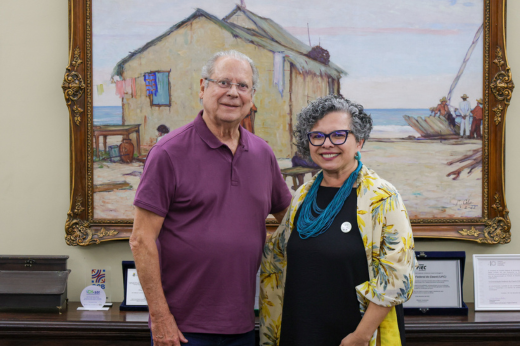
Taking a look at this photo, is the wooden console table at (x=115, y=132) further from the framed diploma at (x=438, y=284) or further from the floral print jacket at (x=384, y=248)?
the framed diploma at (x=438, y=284)

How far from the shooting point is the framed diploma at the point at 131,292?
93.2 inches

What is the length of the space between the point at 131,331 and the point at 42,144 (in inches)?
44.9

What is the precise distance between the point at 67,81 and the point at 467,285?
247 centimetres

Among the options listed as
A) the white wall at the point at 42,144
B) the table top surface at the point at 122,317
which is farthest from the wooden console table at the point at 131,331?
the white wall at the point at 42,144

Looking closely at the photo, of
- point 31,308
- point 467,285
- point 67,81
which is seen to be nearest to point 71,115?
point 67,81

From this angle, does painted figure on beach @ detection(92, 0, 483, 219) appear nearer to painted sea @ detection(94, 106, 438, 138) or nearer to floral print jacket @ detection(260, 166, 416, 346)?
painted sea @ detection(94, 106, 438, 138)

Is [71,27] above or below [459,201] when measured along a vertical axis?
above

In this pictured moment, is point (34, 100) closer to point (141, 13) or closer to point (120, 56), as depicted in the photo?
point (120, 56)

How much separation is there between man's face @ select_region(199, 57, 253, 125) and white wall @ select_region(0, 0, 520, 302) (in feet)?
3.83

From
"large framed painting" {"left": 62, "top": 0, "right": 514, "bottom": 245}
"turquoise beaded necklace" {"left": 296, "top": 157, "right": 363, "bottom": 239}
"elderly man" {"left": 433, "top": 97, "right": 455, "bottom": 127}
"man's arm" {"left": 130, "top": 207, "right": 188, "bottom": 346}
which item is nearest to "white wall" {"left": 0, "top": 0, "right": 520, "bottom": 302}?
"large framed painting" {"left": 62, "top": 0, "right": 514, "bottom": 245}

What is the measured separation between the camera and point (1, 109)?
2502 millimetres

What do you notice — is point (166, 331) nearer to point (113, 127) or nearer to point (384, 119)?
point (113, 127)

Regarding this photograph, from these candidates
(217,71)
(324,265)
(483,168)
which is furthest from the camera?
(483,168)

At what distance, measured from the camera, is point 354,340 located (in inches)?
61.3
